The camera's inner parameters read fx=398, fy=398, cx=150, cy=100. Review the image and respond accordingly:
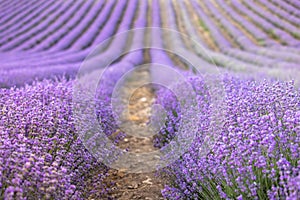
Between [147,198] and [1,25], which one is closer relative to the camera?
[147,198]

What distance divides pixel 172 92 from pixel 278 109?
243 cm

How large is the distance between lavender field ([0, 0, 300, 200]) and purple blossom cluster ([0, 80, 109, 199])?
1 cm

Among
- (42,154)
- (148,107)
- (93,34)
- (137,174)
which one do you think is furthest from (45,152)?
(93,34)

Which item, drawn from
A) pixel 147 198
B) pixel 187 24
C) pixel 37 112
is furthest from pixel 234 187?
pixel 187 24

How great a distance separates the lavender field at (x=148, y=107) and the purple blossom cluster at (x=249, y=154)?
11 millimetres

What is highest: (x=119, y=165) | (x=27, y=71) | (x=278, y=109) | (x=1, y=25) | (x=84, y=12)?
(x=84, y=12)

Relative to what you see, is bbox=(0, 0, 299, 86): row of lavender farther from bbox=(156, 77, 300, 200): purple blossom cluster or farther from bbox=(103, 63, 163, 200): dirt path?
bbox=(156, 77, 300, 200): purple blossom cluster

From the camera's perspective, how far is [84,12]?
46.0 ft

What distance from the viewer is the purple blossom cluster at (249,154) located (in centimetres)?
181

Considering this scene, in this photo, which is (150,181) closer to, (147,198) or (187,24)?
(147,198)

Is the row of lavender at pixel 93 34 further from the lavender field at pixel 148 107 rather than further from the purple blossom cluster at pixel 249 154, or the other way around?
the purple blossom cluster at pixel 249 154

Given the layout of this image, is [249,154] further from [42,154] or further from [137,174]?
[137,174]

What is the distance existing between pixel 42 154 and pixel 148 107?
3788mm

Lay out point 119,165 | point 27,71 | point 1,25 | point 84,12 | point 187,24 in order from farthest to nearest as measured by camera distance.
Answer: point 84,12 → point 187,24 → point 1,25 → point 27,71 → point 119,165
